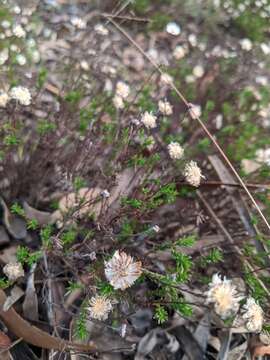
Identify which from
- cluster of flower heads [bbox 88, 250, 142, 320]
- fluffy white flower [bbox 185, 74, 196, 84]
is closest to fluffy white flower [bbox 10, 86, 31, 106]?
cluster of flower heads [bbox 88, 250, 142, 320]

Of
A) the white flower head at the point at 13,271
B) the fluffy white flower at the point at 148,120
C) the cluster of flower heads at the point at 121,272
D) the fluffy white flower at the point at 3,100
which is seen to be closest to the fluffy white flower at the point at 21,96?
the fluffy white flower at the point at 3,100

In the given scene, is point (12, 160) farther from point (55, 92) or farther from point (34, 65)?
point (34, 65)

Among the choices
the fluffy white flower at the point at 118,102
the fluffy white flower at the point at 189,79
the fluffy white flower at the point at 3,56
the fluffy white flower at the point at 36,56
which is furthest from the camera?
the fluffy white flower at the point at 189,79

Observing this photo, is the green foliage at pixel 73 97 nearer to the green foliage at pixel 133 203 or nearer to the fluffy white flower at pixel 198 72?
the green foliage at pixel 133 203

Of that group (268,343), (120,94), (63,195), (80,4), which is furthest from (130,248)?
(80,4)

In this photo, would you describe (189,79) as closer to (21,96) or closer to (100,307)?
(21,96)
